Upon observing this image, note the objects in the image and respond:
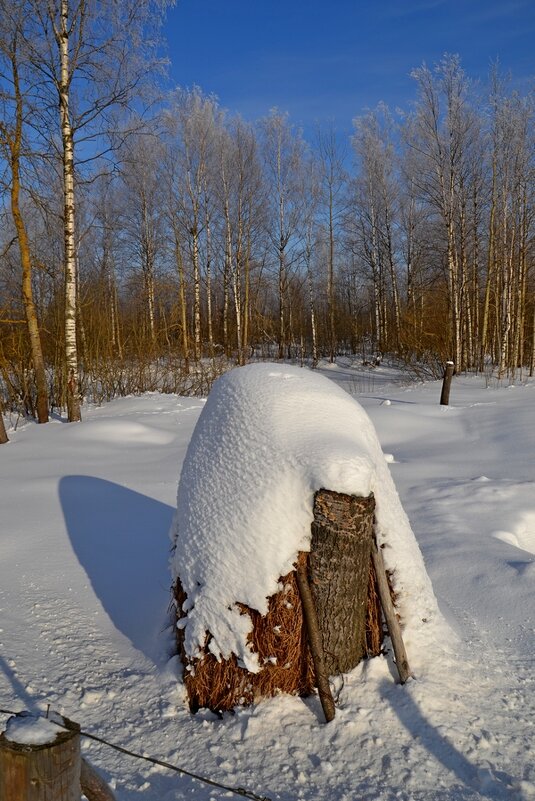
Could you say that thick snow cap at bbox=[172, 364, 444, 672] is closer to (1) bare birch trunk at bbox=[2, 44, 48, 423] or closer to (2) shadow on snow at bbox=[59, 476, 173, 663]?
(2) shadow on snow at bbox=[59, 476, 173, 663]

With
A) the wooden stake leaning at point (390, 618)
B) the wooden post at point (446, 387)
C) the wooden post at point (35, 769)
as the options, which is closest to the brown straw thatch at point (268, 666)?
the wooden stake leaning at point (390, 618)

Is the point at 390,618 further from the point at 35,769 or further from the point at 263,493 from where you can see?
the point at 35,769

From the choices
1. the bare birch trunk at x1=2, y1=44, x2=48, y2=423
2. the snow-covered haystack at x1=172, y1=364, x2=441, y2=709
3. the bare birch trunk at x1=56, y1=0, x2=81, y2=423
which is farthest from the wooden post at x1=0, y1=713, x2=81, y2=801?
the bare birch trunk at x1=2, y1=44, x2=48, y2=423

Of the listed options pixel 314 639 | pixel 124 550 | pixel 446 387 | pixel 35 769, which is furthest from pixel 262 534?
pixel 446 387

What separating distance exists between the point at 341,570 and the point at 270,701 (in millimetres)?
618

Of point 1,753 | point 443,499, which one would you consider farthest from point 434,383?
point 1,753

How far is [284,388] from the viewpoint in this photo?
2428 millimetres

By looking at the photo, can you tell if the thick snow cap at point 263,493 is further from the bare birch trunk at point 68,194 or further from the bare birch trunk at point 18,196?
the bare birch trunk at point 18,196

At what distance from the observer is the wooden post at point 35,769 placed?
1.01m

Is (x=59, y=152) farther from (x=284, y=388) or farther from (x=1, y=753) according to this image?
(x=1, y=753)

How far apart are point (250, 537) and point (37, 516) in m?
2.94

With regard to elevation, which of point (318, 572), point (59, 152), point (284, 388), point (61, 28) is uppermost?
point (61, 28)

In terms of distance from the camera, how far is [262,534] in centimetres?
212

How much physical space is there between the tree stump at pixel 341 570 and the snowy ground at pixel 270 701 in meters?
0.16
